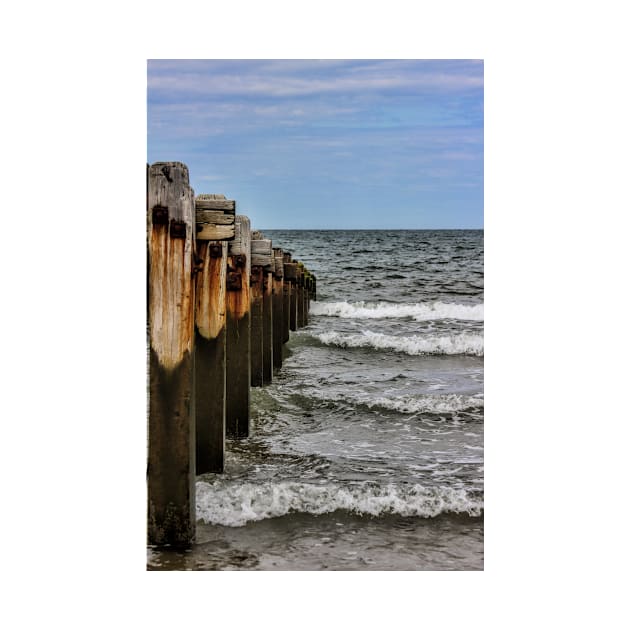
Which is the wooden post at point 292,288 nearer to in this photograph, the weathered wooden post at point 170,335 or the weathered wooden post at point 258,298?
the weathered wooden post at point 258,298

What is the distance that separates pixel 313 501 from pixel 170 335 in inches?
61.7

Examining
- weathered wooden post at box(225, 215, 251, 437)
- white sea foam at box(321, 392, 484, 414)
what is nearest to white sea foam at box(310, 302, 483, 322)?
white sea foam at box(321, 392, 484, 414)

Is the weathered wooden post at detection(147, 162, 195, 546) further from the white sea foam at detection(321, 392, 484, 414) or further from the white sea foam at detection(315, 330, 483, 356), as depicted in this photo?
the white sea foam at detection(315, 330, 483, 356)

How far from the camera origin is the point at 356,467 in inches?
222

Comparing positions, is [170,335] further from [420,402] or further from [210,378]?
[420,402]

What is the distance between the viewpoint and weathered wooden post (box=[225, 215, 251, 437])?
20.4 feet

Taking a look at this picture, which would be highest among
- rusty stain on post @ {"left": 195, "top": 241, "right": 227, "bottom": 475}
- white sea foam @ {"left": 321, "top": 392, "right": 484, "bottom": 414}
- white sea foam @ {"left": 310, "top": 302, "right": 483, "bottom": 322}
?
white sea foam @ {"left": 310, "top": 302, "right": 483, "bottom": 322}

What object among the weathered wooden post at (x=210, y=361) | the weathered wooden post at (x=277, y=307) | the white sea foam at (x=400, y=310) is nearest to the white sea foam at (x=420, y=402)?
the weathered wooden post at (x=277, y=307)

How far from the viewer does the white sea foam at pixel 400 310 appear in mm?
18469

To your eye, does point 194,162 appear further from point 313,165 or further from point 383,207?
point 383,207

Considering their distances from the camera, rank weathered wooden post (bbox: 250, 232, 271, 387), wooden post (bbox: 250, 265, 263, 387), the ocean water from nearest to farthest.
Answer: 1. the ocean water
2. weathered wooden post (bbox: 250, 232, 271, 387)
3. wooden post (bbox: 250, 265, 263, 387)

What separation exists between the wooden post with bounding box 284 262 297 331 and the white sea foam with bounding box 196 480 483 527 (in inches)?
266

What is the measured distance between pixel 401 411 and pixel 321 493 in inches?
116

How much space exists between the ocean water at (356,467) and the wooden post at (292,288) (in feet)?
2.76
